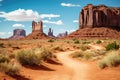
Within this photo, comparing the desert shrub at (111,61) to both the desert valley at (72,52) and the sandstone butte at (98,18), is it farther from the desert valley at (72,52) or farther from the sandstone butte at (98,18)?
the sandstone butte at (98,18)

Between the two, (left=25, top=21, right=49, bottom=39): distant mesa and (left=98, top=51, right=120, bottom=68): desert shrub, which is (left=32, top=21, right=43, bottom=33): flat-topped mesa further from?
(left=98, top=51, right=120, bottom=68): desert shrub

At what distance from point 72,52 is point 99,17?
12625 centimetres

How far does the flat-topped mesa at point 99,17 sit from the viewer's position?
15375 centimetres

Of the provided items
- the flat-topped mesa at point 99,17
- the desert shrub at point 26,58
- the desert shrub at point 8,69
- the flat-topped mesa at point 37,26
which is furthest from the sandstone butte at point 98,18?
the desert shrub at point 8,69

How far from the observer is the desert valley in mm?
13550

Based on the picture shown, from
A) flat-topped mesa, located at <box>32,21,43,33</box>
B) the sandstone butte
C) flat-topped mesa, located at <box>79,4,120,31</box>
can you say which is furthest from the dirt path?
flat-topped mesa, located at <box>32,21,43,33</box>

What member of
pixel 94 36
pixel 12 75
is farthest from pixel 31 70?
pixel 94 36

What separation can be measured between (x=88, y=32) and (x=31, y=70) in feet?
400

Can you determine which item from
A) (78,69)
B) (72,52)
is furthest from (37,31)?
(78,69)

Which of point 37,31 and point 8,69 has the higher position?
point 8,69

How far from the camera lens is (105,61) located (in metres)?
15.2

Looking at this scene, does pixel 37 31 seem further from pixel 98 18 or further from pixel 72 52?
pixel 72 52

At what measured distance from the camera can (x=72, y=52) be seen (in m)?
33.4

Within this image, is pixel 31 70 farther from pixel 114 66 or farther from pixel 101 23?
pixel 101 23
